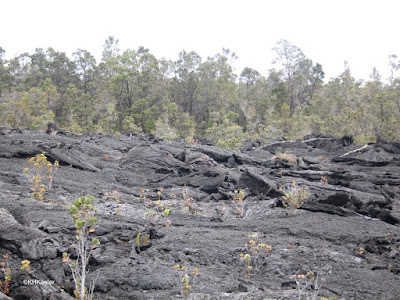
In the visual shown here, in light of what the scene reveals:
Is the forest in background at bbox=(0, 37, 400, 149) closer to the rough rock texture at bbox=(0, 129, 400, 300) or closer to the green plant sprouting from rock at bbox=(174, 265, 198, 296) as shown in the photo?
the rough rock texture at bbox=(0, 129, 400, 300)

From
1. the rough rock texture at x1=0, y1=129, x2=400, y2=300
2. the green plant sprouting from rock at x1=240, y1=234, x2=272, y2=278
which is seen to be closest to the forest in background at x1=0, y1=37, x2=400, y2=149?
the rough rock texture at x1=0, y1=129, x2=400, y2=300

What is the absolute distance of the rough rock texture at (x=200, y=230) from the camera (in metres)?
3.95

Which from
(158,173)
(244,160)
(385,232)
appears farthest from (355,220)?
(244,160)

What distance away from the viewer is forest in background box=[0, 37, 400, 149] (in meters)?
25.3

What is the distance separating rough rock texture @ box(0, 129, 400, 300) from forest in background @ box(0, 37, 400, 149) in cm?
1082

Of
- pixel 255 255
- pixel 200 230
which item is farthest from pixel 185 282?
pixel 200 230

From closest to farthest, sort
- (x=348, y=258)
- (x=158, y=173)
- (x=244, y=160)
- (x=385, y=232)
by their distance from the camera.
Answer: (x=348, y=258), (x=385, y=232), (x=158, y=173), (x=244, y=160)

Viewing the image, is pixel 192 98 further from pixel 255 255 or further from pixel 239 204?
pixel 255 255

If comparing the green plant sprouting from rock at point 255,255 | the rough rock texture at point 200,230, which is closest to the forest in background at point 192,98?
the rough rock texture at point 200,230

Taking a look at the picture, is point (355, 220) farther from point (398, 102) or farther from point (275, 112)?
point (275, 112)

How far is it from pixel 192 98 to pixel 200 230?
138 feet

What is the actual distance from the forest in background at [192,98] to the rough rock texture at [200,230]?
426 inches

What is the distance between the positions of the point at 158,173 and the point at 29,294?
31.8ft

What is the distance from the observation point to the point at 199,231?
6203 millimetres
